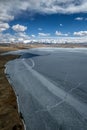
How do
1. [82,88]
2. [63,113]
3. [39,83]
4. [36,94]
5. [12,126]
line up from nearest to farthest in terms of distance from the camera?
[12,126] < [63,113] < [36,94] < [82,88] < [39,83]

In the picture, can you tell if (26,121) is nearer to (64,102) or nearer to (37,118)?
(37,118)

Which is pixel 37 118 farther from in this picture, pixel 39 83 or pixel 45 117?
pixel 39 83

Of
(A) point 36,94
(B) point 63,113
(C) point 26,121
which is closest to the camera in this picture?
(C) point 26,121

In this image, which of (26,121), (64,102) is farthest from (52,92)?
(26,121)

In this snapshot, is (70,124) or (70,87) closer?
(70,124)

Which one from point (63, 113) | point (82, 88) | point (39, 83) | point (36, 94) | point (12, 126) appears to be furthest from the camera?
point (39, 83)

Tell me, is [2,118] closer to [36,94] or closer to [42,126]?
[42,126]

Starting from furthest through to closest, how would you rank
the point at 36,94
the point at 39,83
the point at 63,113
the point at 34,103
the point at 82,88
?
1. the point at 39,83
2. the point at 82,88
3. the point at 36,94
4. the point at 34,103
5. the point at 63,113

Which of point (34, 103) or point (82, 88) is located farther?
point (82, 88)

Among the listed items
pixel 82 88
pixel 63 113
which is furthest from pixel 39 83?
pixel 63 113
